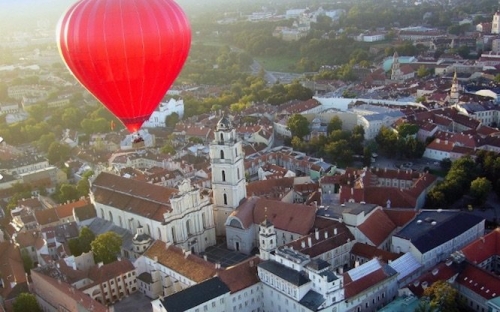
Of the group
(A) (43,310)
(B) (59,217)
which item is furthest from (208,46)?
(A) (43,310)

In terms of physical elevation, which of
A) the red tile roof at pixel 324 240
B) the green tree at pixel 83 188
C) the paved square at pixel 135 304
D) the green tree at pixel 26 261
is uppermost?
the red tile roof at pixel 324 240

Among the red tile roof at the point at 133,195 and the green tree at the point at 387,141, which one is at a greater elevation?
the red tile roof at the point at 133,195

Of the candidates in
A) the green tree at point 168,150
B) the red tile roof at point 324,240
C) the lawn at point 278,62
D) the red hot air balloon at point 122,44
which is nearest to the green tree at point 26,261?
the red hot air balloon at point 122,44

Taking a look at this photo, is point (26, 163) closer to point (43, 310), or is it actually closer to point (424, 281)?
point (43, 310)

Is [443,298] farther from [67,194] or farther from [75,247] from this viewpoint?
[67,194]

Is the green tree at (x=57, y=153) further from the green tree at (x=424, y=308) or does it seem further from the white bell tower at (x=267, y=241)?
the green tree at (x=424, y=308)

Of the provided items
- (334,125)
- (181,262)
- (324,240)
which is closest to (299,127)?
(334,125)
